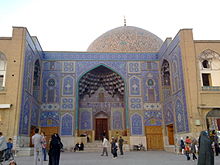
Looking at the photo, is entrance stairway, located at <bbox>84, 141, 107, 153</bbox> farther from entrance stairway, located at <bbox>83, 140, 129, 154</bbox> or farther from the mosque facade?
the mosque facade

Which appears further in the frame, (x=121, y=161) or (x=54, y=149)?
(x=121, y=161)

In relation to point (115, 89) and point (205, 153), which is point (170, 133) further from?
point (205, 153)

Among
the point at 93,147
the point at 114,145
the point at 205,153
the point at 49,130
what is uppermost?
the point at 49,130

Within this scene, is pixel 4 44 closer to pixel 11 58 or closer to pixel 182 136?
pixel 11 58

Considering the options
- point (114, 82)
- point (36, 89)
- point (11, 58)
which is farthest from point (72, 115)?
point (11, 58)

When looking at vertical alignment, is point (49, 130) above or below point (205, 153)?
above

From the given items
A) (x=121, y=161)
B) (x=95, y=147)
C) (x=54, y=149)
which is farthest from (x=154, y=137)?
(x=54, y=149)

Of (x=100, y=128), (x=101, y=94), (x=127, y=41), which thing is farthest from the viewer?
(x=127, y=41)

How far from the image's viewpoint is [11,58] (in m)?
10.5

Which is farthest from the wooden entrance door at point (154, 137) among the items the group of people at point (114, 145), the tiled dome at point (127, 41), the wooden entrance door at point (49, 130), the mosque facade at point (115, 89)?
the tiled dome at point (127, 41)

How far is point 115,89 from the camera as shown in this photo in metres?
15.5

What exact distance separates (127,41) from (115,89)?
3.73m

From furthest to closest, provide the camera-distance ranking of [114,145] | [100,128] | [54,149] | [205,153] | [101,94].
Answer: [101,94]
[100,128]
[114,145]
[54,149]
[205,153]

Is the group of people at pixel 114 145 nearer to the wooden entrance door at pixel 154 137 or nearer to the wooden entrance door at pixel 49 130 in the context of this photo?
the wooden entrance door at pixel 154 137
